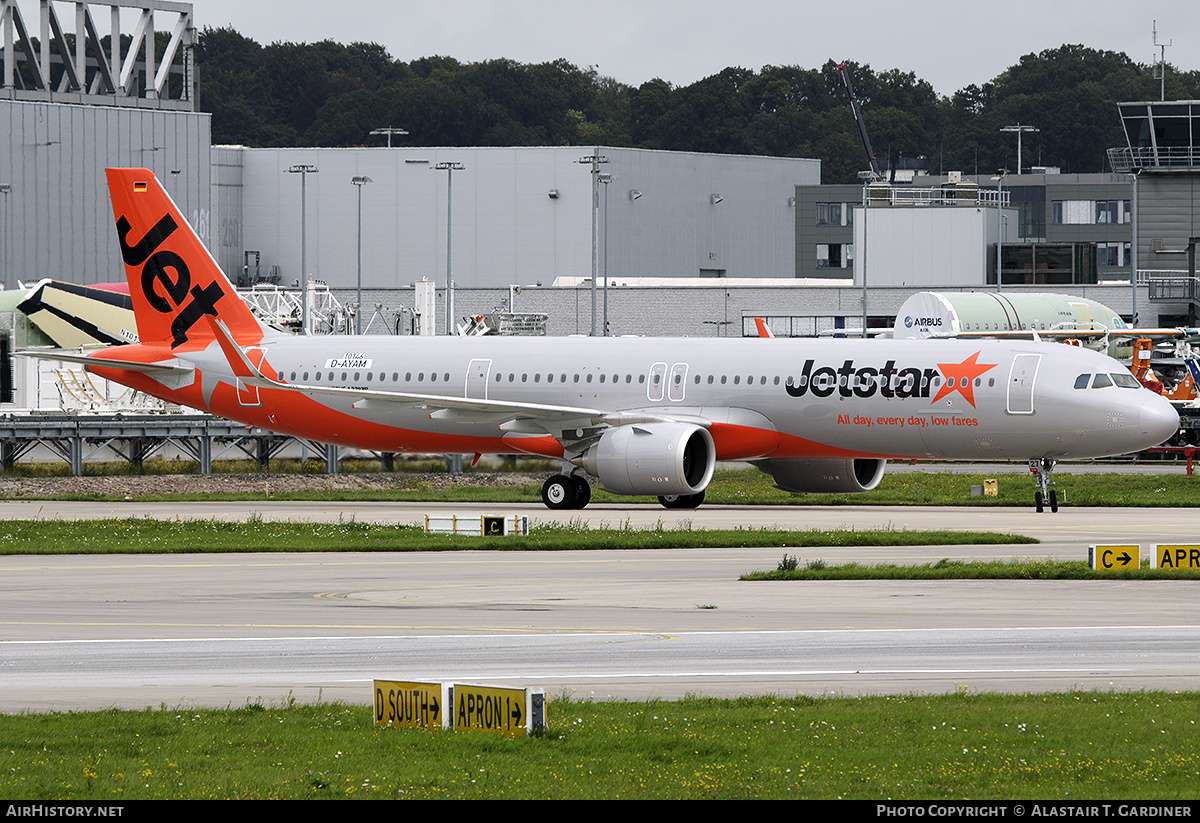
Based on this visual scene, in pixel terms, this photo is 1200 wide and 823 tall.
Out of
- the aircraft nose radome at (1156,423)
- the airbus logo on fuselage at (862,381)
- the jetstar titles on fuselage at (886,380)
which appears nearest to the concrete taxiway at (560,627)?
the aircraft nose radome at (1156,423)

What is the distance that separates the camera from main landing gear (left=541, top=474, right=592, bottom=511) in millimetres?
41969

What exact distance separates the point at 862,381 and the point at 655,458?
5.18 m

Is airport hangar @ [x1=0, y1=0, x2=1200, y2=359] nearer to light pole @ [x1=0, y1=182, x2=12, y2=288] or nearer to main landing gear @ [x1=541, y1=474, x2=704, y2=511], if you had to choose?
light pole @ [x1=0, y1=182, x2=12, y2=288]

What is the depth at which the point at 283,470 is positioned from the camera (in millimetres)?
61375

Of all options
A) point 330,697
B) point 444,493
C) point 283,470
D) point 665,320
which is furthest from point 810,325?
point 330,697

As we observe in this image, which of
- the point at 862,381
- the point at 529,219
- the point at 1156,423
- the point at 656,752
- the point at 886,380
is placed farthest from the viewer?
the point at 529,219

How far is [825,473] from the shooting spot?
42.6 metres

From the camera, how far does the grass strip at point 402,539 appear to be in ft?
102

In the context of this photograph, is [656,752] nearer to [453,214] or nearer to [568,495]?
[568,495]

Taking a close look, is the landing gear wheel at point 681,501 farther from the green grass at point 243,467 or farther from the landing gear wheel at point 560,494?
the green grass at point 243,467

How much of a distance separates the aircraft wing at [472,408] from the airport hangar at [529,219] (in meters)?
41.0

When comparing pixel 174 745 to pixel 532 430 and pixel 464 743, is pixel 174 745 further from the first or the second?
pixel 532 430

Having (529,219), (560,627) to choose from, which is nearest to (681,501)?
(560,627)

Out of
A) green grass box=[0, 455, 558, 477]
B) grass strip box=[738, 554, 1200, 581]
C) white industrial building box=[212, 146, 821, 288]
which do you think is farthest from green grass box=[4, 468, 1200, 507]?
white industrial building box=[212, 146, 821, 288]
